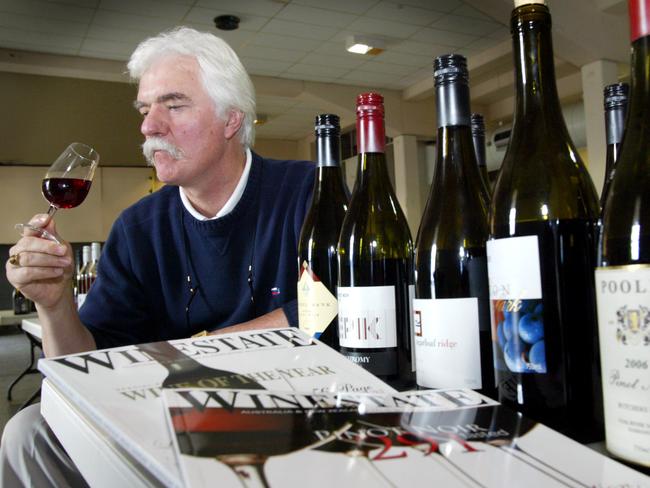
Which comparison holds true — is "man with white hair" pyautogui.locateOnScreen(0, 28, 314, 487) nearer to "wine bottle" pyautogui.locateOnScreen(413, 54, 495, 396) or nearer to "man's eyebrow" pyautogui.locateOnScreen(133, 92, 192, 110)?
"man's eyebrow" pyautogui.locateOnScreen(133, 92, 192, 110)

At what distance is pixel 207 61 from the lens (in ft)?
4.55

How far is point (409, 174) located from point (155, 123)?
6.43 m

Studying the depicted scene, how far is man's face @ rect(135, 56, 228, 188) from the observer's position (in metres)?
1.33

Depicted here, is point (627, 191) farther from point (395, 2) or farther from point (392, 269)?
point (395, 2)

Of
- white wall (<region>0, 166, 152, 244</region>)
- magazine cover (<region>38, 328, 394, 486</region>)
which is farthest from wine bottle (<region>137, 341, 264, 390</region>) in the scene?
white wall (<region>0, 166, 152, 244</region>)

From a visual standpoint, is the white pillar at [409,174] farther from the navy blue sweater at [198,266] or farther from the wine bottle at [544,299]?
the wine bottle at [544,299]

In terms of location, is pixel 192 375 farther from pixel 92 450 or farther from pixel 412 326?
pixel 412 326

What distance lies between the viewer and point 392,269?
72cm

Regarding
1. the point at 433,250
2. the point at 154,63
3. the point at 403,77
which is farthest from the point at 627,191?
the point at 403,77

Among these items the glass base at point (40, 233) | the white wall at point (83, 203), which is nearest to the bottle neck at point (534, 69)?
the glass base at point (40, 233)

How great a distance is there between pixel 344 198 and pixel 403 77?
618 centimetres

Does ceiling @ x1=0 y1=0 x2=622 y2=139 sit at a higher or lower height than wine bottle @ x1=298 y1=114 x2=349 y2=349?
higher

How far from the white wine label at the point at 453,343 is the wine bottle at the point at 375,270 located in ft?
0.32

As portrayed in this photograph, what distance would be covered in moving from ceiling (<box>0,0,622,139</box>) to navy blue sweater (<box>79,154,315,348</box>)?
3.69m
